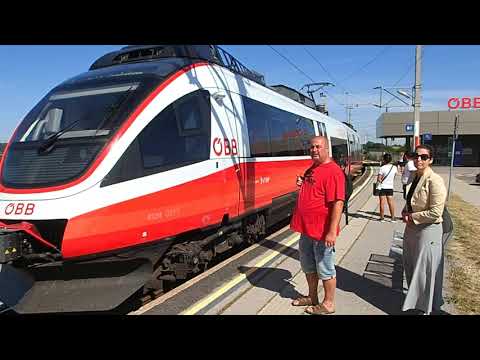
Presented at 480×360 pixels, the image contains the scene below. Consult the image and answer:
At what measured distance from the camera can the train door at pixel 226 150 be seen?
18.5 feet

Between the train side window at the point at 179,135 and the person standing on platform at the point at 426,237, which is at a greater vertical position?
the train side window at the point at 179,135

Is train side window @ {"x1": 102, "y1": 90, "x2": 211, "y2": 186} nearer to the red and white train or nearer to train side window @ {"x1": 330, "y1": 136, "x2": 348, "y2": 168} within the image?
the red and white train

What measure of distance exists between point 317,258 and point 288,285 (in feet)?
3.73

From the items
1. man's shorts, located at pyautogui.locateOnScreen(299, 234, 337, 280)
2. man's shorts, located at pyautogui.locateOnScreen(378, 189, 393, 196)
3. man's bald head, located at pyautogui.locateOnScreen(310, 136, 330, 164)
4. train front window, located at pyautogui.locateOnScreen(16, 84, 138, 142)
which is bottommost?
man's shorts, located at pyautogui.locateOnScreen(378, 189, 393, 196)

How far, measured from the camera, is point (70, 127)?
179 inches

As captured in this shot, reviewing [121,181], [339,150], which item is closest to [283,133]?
[121,181]

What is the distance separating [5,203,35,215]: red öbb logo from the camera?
3926 mm

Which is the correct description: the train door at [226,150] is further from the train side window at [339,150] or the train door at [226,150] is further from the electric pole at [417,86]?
the electric pole at [417,86]

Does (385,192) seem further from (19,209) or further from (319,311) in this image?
(19,209)

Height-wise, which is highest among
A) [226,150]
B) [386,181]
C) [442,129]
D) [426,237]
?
[226,150]

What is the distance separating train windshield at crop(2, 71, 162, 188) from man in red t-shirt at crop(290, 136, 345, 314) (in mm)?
2061

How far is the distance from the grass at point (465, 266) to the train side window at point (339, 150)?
623 cm

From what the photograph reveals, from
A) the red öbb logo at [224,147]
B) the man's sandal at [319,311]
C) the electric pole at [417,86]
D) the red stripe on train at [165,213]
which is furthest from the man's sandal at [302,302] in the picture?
the electric pole at [417,86]

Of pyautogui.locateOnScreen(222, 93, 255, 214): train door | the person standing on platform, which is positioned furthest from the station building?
the person standing on platform
